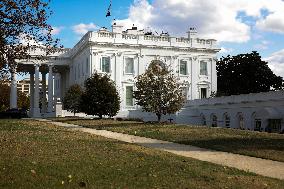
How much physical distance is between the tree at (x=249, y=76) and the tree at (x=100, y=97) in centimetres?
3743

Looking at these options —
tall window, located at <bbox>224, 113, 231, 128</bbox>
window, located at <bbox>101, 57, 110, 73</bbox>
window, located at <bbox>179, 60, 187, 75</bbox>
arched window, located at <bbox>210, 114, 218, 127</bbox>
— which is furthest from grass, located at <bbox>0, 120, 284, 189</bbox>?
window, located at <bbox>179, 60, 187, 75</bbox>

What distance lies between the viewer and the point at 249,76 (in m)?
78.0

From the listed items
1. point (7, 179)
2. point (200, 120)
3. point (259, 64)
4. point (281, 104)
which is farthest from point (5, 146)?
point (259, 64)

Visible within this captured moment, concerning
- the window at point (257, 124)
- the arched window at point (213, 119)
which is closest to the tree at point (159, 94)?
the window at point (257, 124)

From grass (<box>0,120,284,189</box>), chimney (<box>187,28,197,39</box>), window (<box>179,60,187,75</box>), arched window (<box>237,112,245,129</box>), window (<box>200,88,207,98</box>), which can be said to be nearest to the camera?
grass (<box>0,120,284,189</box>)

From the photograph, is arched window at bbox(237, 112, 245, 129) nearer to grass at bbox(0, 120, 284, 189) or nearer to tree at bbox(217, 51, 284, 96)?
tree at bbox(217, 51, 284, 96)

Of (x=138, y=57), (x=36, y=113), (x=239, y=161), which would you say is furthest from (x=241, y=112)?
(x=36, y=113)

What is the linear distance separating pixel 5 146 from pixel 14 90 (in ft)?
180

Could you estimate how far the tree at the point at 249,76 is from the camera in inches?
3044

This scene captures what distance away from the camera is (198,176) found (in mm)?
10141

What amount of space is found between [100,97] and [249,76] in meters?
42.6

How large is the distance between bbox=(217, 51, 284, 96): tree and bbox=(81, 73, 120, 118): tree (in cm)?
3743

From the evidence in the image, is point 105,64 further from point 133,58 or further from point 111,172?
point 111,172

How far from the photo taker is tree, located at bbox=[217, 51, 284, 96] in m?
77.3
